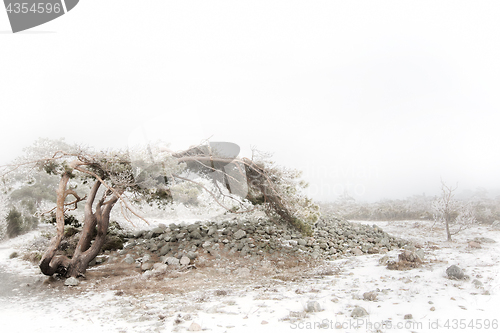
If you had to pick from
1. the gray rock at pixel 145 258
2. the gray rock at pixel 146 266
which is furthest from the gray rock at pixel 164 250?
the gray rock at pixel 146 266

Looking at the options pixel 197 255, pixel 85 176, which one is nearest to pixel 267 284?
pixel 197 255

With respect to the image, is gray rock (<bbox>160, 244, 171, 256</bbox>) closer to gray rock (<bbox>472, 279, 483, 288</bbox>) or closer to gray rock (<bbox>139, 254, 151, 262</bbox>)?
gray rock (<bbox>139, 254, 151, 262</bbox>)

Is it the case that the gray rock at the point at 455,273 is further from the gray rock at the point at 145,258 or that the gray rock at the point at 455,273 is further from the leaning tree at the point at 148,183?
the gray rock at the point at 145,258

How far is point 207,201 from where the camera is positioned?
10.4 meters

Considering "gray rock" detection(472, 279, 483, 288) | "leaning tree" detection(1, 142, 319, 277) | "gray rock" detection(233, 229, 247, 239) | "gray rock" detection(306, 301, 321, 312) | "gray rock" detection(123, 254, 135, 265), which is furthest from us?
"gray rock" detection(233, 229, 247, 239)

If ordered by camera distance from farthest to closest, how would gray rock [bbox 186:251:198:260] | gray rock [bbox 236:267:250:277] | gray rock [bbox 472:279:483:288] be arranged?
1. gray rock [bbox 186:251:198:260]
2. gray rock [bbox 236:267:250:277]
3. gray rock [bbox 472:279:483:288]

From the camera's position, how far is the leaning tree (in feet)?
22.9

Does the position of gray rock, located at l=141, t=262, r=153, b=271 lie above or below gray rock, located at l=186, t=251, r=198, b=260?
above

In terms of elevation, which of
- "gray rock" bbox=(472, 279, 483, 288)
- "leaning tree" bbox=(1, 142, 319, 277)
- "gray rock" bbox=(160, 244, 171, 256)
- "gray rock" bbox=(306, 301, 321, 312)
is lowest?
"gray rock" bbox=(472, 279, 483, 288)

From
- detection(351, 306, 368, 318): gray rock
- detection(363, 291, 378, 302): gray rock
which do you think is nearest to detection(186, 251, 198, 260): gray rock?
detection(363, 291, 378, 302): gray rock

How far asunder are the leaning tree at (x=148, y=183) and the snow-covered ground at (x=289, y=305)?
159 centimetres

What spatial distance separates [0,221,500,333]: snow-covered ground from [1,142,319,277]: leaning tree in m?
1.59

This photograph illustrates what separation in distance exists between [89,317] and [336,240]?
830 cm

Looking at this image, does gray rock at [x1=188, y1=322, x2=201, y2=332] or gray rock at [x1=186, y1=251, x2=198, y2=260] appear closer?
gray rock at [x1=188, y1=322, x2=201, y2=332]
